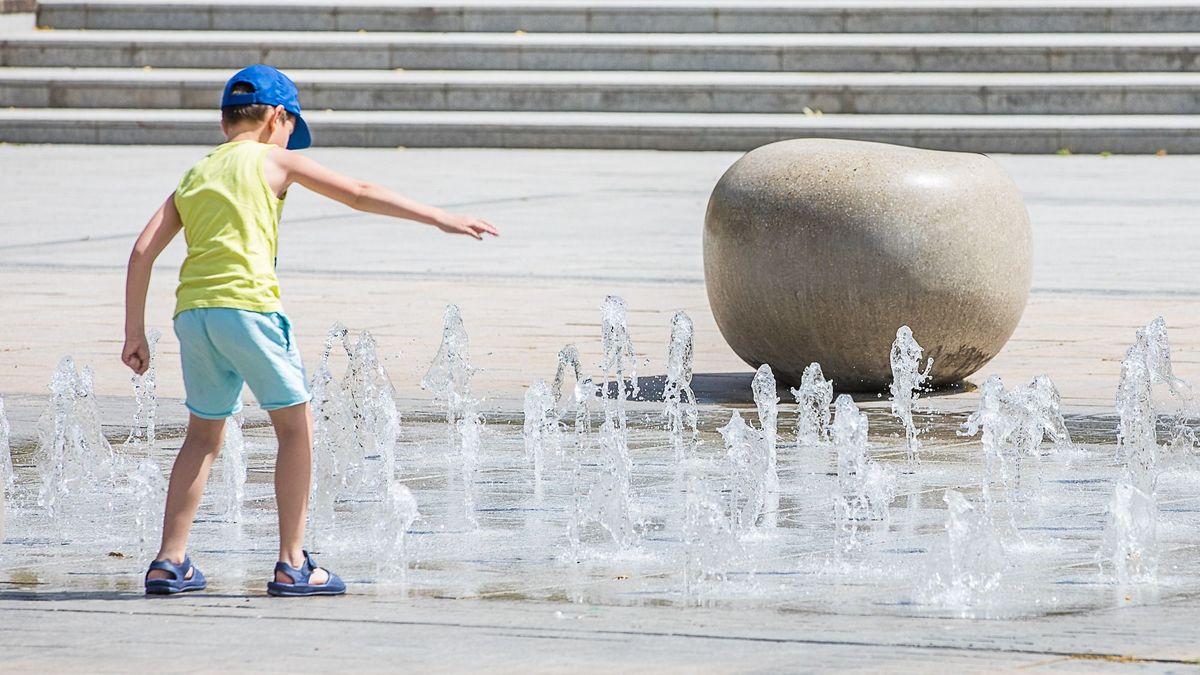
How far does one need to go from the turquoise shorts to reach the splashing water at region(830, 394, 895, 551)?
162cm

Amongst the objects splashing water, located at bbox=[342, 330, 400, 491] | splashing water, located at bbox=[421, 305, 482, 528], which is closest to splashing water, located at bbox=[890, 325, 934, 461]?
splashing water, located at bbox=[421, 305, 482, 528]

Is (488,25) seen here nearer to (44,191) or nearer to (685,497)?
(44,191)

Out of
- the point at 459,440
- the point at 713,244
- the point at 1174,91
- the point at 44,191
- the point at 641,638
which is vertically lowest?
the point at 641,638

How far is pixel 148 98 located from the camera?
2606 cm

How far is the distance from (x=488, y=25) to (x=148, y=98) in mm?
4378

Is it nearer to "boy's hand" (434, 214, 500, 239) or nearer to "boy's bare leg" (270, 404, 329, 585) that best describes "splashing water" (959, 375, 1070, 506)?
"boy's hand" (434, 214, 500, 239)

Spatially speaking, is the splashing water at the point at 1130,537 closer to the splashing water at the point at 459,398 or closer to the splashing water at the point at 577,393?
the splashing water at the point at 459,398

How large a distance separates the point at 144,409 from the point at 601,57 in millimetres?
18096

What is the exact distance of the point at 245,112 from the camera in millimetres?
5496

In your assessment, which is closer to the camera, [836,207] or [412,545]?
[412,545]

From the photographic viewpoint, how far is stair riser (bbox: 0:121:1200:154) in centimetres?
2325

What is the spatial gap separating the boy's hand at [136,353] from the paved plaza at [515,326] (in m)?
0.57

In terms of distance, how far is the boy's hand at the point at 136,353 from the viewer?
5355 millimetres

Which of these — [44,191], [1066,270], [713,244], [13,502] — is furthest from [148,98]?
[13,502]
